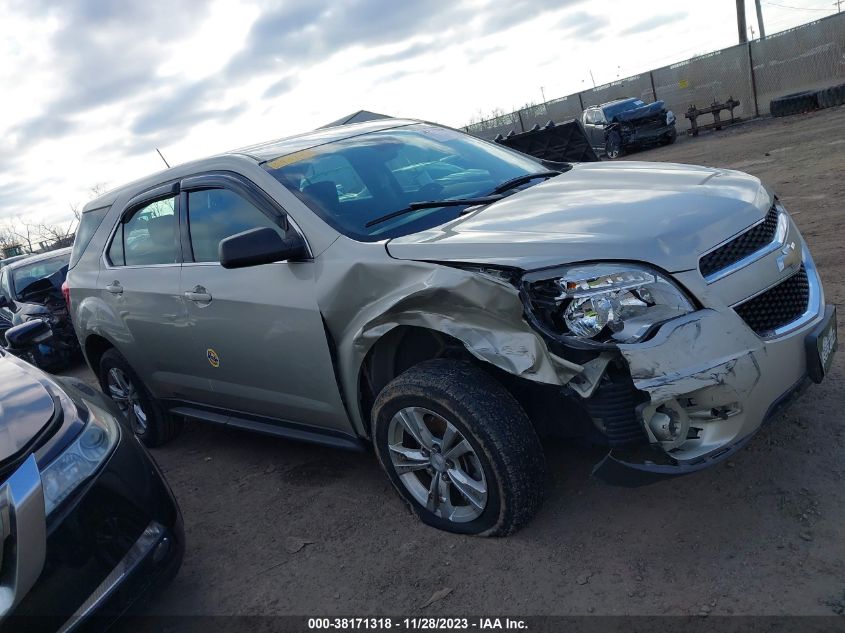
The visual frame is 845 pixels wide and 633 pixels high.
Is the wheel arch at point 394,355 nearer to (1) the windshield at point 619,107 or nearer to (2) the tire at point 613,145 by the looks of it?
(2) the tire at point 613,145

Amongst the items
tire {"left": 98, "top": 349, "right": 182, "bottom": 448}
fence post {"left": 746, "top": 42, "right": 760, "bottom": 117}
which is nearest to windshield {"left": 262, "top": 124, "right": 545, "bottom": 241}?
tire {"left": 98, "top": 349, "right": 182, "bottom": 448}

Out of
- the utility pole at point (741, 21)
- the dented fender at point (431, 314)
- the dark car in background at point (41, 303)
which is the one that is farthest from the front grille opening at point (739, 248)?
the utility pole at point (741, 21)

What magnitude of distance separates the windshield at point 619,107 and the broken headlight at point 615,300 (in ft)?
67.8

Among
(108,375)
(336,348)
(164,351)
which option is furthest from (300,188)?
(108,375)

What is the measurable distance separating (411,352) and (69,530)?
150 cm

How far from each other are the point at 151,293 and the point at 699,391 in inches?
124

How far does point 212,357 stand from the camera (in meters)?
3.90

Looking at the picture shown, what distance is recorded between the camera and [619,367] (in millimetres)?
2443

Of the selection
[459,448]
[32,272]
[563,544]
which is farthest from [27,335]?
[32,272]

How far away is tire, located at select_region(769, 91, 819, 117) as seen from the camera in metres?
19.3

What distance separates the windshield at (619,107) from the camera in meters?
21.7

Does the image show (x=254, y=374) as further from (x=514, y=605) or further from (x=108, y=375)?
(x=108, y=375)

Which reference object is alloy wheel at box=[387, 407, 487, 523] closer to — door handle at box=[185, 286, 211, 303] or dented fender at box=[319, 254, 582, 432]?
dented fender at box=[319, 254, 582, 432]

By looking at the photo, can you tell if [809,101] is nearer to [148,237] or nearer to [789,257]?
[789,257]
